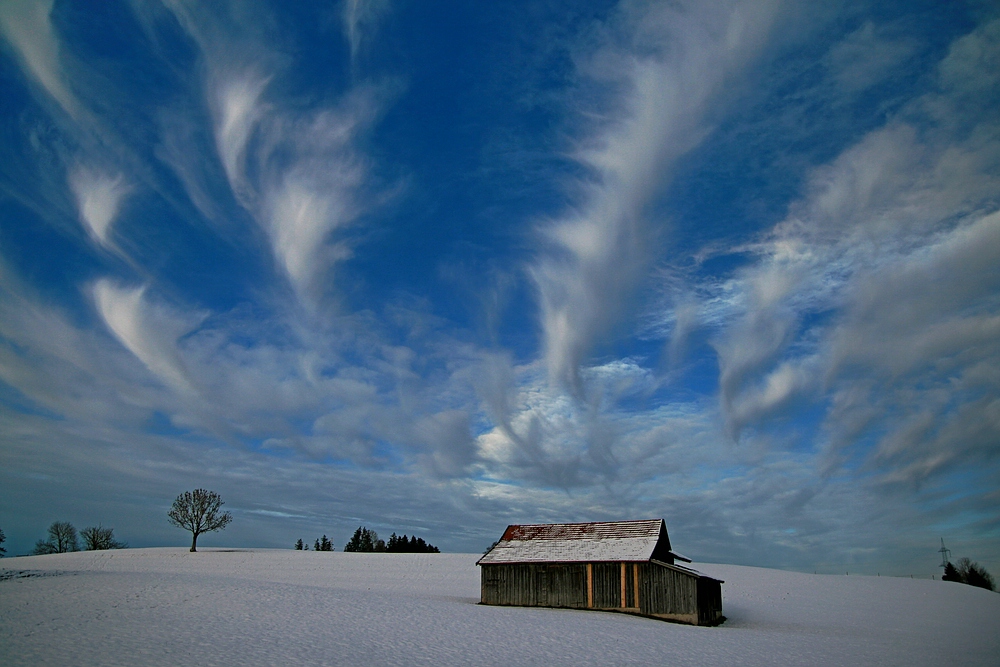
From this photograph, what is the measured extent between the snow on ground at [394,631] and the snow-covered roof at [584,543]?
3.63 metres

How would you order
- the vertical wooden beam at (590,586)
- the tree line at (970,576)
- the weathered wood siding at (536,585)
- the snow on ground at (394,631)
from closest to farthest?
the snow on ground at (394,631), the vertical wooden beam at (590,586), the weathered wood siding at (536,585), the tree line at (970,576)

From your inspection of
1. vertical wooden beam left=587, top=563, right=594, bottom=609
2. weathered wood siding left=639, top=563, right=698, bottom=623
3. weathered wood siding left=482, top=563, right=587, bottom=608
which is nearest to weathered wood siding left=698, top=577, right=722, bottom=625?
weathered wood siding left=639, top=563, right=698, bottom=623

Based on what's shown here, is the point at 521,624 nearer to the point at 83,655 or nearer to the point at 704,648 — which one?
the point at 704,648

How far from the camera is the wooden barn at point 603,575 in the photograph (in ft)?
115

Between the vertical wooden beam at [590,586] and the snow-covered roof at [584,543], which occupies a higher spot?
the snow-covered roof at [584,543]

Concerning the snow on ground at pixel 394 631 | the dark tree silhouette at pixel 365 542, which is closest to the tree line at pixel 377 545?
the dark tree silhouette at pixel 365 542

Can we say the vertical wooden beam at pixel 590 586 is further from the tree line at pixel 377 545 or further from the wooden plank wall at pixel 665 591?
the tree line at pixel 377 545

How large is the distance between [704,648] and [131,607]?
2601cm

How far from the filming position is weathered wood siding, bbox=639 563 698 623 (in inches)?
1357

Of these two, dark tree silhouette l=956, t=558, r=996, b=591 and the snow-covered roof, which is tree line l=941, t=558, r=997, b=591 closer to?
dark tree silhouette l=956, t=558, r=996, b=591

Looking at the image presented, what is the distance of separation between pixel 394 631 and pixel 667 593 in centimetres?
1803

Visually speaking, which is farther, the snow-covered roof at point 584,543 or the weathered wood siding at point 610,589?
the snow-covered roof at point 584,543

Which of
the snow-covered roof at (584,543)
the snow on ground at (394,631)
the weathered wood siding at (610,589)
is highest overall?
the snow-covered roof at (584,543)

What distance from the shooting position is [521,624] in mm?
29797
